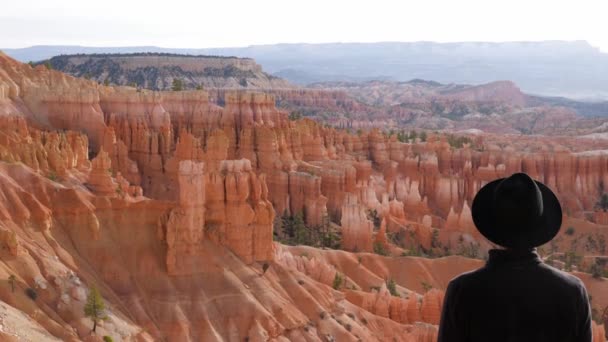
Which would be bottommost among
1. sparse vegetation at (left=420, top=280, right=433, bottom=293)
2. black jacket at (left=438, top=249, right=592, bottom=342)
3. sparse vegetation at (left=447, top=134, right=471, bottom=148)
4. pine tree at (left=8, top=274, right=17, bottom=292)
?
sparse vegetation at (left=420, top=280, right=433, bottom=293)

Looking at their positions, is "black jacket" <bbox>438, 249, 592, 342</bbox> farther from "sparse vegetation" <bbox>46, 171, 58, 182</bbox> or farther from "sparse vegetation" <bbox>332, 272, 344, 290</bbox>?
"sparse vegetation" <bbox>332, 272, 344, 290</bbox>

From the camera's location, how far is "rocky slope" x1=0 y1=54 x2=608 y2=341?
81.0ft

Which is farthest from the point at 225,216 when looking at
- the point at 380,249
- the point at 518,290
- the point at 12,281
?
the point at 518,290

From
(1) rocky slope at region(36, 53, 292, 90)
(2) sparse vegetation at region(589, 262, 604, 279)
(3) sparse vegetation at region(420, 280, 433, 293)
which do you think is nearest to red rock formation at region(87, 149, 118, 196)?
(3) sparse vegetation at region(420, 280, 433, 293)

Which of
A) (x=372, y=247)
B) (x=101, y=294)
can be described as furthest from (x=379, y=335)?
(x=372, y=247)

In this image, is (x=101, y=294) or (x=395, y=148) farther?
(x=395, y=148)

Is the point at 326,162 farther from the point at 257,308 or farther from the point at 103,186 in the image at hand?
the point at 257,308

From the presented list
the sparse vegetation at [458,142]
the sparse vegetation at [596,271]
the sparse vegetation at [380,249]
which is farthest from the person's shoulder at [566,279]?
the sparse vegetation at [458,142]

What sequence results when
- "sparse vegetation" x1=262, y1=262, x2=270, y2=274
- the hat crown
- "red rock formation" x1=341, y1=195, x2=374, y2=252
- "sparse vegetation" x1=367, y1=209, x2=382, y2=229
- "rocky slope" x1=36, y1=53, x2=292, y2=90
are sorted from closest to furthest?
the hat crown
"sparse vegetation" x1=262, y1=262, x2=270, y2=274
"red rock formation" x1=341, y1=195, x2=374, y2=252
"sparse vegetation" x1=367, y1=209, x2=382, y2=229
"rocky slope" x1=36, y1=53, x2=292, y2=90

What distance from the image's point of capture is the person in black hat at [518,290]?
12.1ft

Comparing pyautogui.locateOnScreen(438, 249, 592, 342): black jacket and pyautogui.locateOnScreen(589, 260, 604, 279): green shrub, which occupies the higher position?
pyautogui.locateOnScreen(438, 249, 592, 342): black jacket

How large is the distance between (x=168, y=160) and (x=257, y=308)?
27.3 meters

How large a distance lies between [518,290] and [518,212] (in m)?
0.40

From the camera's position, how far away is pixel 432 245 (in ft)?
170
